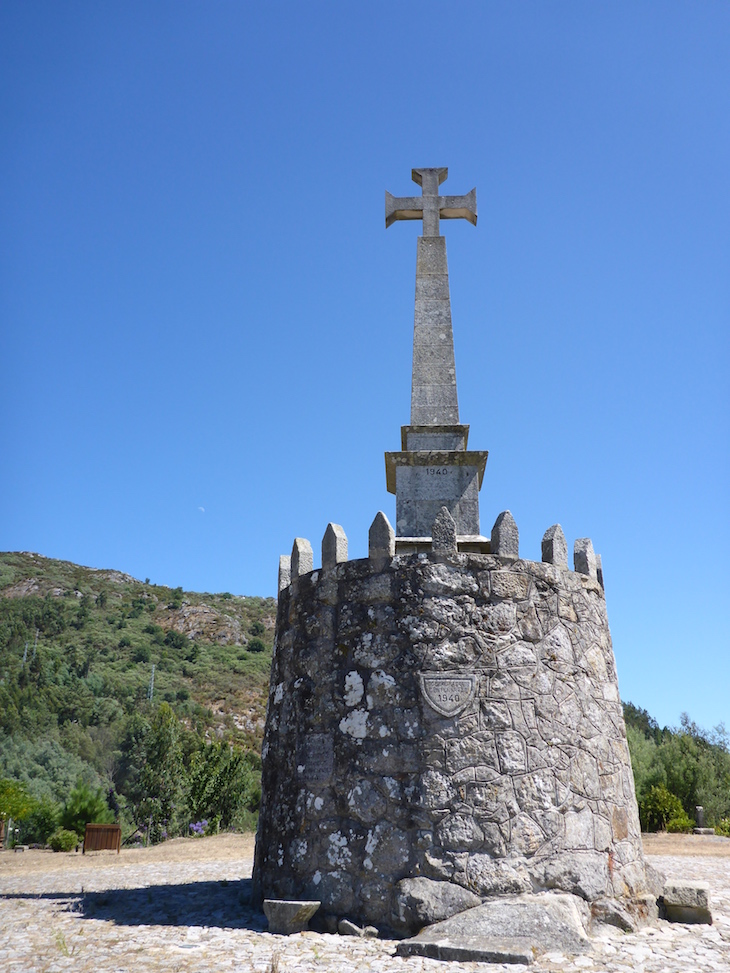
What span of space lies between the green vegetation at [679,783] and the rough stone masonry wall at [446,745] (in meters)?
13.9

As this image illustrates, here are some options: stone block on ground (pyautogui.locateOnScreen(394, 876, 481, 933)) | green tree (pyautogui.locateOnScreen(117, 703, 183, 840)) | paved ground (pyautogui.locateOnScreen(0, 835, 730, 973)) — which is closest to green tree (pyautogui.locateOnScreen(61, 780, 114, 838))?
green tree (pyautogui.locateOnScreen(117, 703, 183, 840))

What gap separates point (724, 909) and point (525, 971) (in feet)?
12.9

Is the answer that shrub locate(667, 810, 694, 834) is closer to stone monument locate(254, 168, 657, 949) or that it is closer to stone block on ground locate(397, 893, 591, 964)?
stone monument locate(254, 168, 657, 949)

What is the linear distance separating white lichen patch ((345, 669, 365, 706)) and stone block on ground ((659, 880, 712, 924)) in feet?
10.7

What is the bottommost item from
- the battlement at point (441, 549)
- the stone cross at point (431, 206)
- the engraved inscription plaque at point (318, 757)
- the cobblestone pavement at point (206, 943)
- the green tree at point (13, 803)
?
the cobblestone pavement at point (206, 943)

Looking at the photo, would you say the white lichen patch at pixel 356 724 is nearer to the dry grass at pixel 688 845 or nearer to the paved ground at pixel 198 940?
the paved ground at pixel 198 940

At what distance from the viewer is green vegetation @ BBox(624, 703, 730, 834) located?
19.1 m

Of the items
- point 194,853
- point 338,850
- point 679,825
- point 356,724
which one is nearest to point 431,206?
point 356,724

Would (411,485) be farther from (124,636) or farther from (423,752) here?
(124,636)

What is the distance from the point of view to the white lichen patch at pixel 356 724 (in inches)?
255

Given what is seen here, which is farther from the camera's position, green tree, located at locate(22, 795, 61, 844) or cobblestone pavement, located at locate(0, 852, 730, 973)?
green tree, located at locate(22, 795, 61, 844)

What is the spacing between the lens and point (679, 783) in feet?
68.9

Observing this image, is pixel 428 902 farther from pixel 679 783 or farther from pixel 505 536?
pixel 679 783

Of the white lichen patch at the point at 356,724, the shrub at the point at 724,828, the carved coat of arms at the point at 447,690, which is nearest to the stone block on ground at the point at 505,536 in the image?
the carved coat of arms at the point at 447,690
